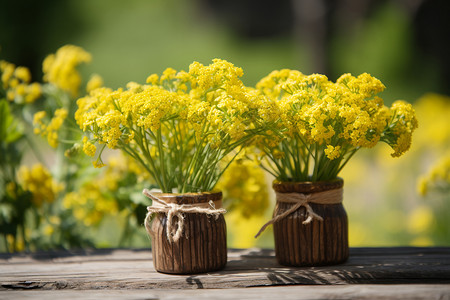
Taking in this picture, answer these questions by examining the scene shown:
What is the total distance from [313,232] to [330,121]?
12.0 inches

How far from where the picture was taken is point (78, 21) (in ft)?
36.0

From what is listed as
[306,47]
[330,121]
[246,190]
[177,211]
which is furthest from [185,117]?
[306,47]

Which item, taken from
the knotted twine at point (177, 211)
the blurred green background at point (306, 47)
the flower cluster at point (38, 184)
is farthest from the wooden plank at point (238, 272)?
the blurred green background at point (306, 47)

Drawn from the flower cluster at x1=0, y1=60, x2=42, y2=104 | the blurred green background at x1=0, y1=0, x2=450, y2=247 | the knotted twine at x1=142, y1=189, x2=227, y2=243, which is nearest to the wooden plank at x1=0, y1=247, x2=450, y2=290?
the knotted twine at x1=142, y1=189, x2=227, y2=243

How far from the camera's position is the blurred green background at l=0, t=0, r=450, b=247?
3.29 metres

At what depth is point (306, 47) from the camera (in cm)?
743

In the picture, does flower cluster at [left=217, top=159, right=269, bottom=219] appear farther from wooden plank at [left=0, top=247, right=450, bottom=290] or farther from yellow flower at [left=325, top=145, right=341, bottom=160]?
yellow flower at [left=325, top=145, right=341, bottom=160]

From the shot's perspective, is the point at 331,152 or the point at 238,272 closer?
the point at 331,152

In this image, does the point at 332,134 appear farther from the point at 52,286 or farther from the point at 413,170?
the point at 413,170

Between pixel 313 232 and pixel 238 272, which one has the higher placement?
pixel 313 232

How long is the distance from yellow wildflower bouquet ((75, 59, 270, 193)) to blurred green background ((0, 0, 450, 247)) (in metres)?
1.55

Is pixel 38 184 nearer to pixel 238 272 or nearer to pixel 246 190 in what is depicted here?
pixel 246 190

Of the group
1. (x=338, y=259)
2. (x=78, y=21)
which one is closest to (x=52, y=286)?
(x=338, y=259)

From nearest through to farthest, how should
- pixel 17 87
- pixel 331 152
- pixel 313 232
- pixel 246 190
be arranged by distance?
pixel 331 152 → pixel 313 232 → pixel 246 190 → pixel 17 87
